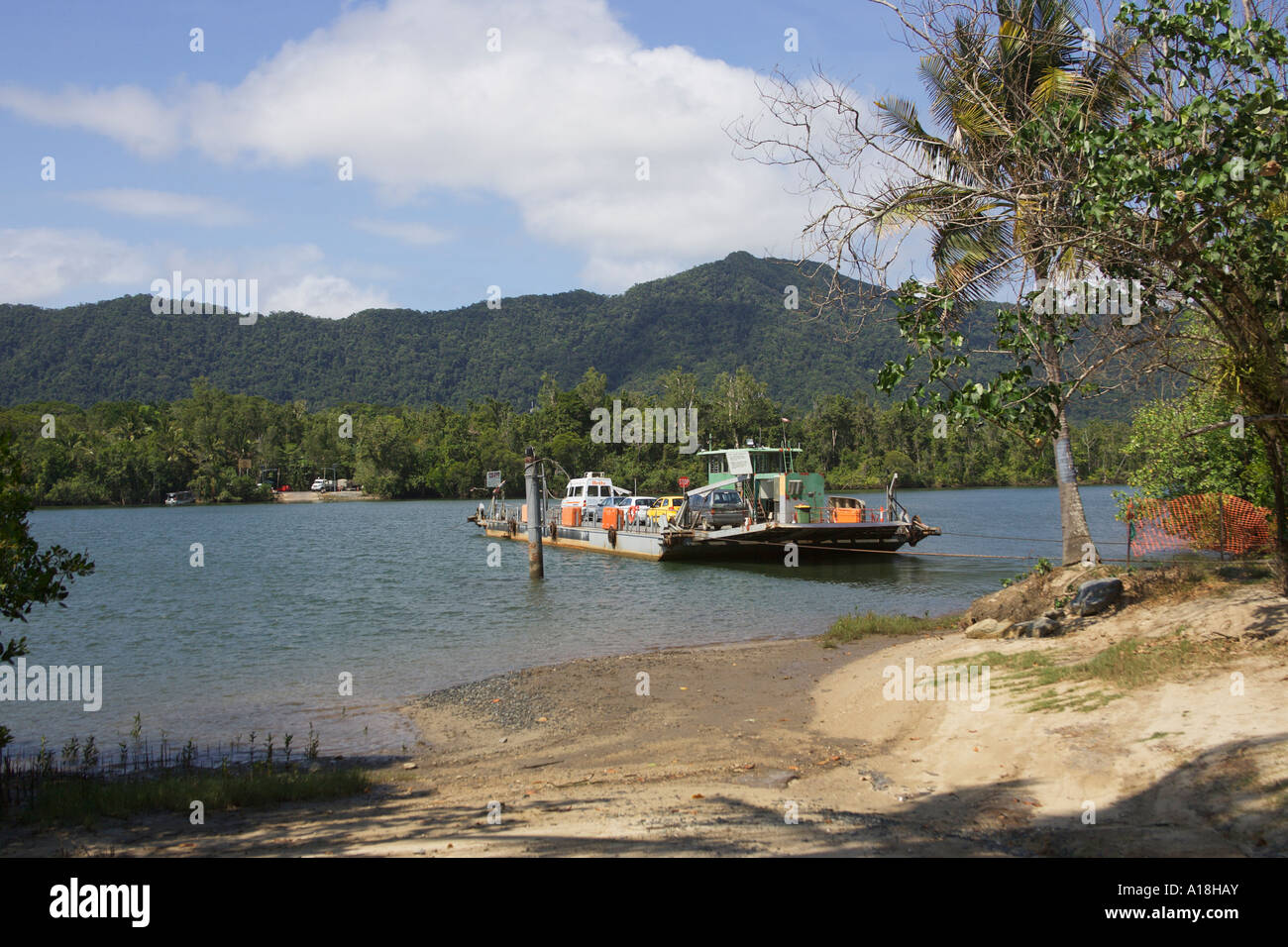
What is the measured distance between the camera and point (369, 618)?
73.4 feet

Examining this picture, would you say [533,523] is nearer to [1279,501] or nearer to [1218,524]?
[1218,524]

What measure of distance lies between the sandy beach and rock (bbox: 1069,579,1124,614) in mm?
544

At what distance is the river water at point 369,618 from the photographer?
43.4 feet

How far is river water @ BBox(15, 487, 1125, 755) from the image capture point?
13234 millimetres

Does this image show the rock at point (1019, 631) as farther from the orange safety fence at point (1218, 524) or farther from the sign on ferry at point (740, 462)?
the sign on ferry at point (740, 462)

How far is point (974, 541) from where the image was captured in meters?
43.5

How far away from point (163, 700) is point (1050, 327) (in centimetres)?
1404

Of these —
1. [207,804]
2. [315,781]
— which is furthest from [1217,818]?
[207,804]

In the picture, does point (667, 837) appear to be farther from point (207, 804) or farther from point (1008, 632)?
point (1008, 632)

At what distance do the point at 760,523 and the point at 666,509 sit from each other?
23.6 feet

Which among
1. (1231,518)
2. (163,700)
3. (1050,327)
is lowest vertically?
(163,700)

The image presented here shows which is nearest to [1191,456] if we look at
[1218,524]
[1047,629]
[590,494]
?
[1218,524]

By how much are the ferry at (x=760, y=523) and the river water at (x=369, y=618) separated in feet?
2.81

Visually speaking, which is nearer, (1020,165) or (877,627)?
(1020,165)
